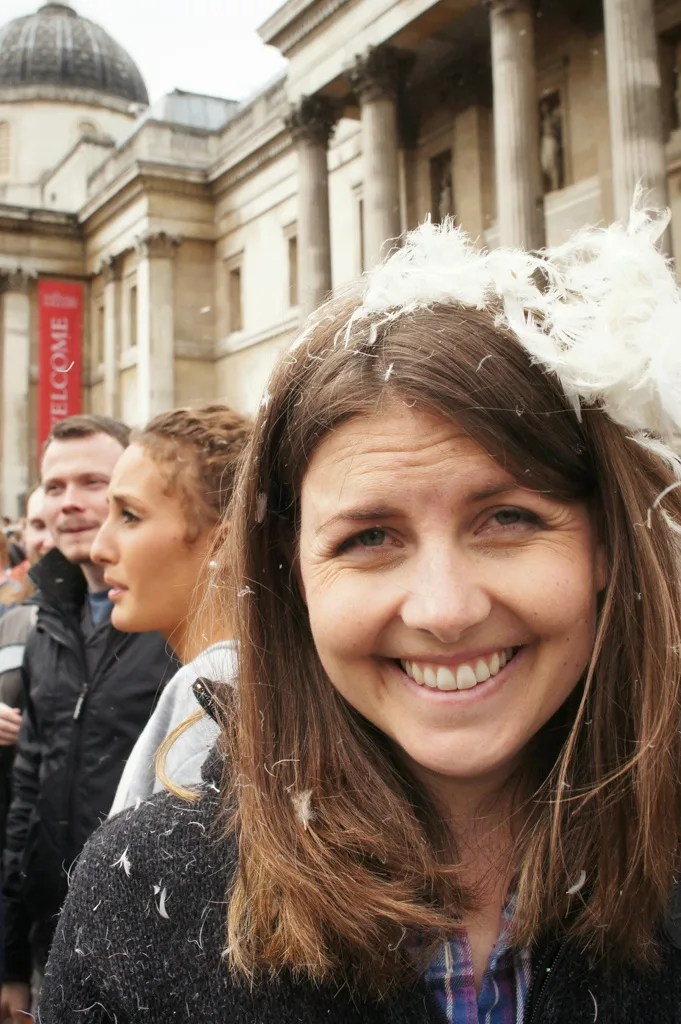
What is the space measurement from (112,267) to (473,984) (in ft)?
105

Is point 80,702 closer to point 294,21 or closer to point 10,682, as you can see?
point 10,682

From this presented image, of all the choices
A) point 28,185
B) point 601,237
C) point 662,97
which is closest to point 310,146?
point 662,97

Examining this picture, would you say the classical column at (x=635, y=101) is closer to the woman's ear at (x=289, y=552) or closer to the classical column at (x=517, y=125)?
the classical column at (x=517, y=125)

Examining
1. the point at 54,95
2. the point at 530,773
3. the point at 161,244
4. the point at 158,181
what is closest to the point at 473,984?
the point at 530,773

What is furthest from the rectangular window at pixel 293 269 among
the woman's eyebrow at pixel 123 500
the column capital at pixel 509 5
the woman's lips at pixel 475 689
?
the woman's lips at pixel 475 689

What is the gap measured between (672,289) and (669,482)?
0.26 metres

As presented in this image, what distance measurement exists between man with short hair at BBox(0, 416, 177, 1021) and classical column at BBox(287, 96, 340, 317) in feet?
53.2

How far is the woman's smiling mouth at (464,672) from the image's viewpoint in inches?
48.8

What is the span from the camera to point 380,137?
17.1 m

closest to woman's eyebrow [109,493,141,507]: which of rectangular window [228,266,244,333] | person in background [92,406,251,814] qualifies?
person in background [92,406,251,814]

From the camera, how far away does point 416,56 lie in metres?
17.4

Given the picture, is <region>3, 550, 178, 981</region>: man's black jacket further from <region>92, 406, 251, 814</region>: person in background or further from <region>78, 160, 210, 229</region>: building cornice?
<region>78, 160, 210, 229</region>: building cornice

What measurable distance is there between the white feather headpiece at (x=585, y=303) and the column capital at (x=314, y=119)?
62.9 ft

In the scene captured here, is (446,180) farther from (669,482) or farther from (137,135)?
(669,482)
